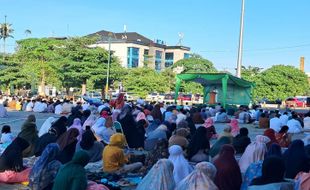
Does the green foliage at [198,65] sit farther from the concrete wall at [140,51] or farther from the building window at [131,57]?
the building window at [131,57]

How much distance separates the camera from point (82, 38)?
33812mm

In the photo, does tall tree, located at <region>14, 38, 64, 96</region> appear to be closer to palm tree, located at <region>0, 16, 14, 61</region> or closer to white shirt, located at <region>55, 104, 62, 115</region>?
palm tree, located at <region>0, 16, 14, 61</region>

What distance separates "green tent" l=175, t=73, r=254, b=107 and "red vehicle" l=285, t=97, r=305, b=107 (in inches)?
590

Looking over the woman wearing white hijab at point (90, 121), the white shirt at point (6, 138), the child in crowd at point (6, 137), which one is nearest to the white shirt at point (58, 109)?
the woman wearing white hijab at point (90, 121)

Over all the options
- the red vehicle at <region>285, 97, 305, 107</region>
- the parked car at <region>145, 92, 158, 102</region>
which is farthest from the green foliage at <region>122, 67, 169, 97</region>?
the red vehicle at <region>285, 97, 305, 107</region>

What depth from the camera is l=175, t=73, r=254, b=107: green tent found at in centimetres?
2297

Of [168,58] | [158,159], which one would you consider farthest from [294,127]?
[168,58]

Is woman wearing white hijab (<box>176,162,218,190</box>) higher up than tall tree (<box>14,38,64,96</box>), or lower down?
lower down

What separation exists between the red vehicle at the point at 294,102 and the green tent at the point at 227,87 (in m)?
15.0

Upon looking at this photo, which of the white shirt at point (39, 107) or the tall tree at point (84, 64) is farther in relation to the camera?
the tall tree at point (84, 64)

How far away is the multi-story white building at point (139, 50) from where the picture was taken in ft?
217

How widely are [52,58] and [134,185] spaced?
126 feet

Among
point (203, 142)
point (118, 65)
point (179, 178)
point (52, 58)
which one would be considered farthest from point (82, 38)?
point (179, 178)

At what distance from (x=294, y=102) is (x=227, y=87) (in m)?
17.6
